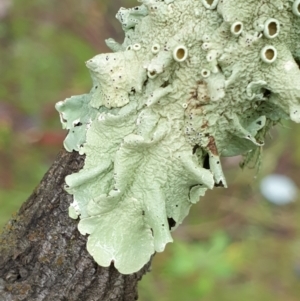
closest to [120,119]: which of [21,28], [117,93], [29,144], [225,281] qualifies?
[117,93]

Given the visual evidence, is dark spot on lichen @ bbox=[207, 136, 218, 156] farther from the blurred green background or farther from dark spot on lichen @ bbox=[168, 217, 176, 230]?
the blurred green background

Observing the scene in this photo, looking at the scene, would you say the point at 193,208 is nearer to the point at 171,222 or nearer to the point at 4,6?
the point at 4,6

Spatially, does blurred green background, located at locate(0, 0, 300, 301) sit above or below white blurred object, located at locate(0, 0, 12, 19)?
below

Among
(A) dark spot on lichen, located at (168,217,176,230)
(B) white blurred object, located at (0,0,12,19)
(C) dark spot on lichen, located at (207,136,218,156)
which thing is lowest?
(A) dark spot on lichen, located at (168,217,176,230)

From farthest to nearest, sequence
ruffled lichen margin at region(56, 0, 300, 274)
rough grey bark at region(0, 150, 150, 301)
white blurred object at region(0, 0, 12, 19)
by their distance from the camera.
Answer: white blurred object at region(0, 0, 12, 19) < rough grey bark at region(0, 150, 150, 301) < ruffled lichen margin at region(56, 0, 300, 274)

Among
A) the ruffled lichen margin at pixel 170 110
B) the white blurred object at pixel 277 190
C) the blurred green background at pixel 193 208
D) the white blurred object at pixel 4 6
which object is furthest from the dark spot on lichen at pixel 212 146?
the white blurred object at pixel 4 6

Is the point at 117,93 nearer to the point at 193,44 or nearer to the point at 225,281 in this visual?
the point at 193,44

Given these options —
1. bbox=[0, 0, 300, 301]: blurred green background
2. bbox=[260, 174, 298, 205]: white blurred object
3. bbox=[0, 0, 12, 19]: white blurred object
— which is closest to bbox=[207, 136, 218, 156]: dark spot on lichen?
bbox=[0, 0, 300, 301]: blurred green background
